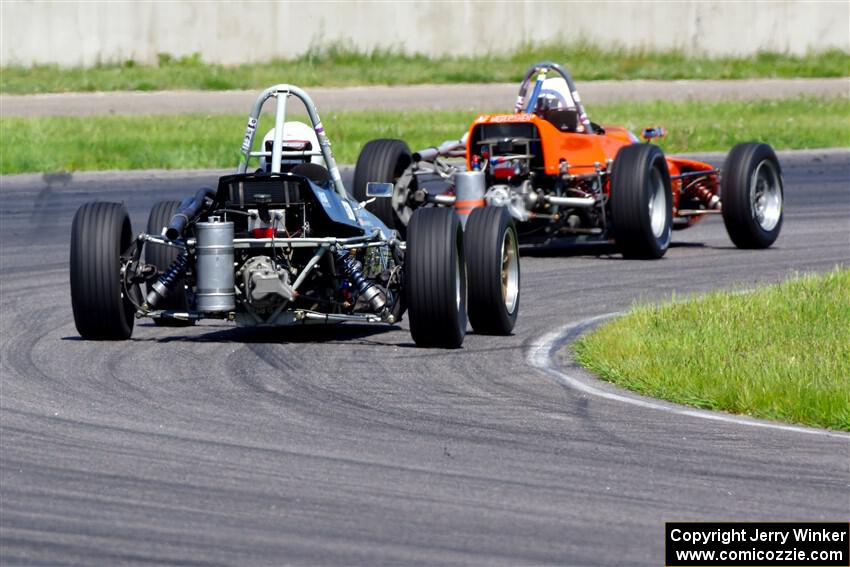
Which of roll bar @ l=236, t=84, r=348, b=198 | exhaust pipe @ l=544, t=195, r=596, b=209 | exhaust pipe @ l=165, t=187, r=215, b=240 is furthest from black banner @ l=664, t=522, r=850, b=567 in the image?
exhaust pipe @ l=544, t=195, r=596, b=209

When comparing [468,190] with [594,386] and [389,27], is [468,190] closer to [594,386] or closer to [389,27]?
[594,386]

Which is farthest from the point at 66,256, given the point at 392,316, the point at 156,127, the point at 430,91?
the point at 430,91

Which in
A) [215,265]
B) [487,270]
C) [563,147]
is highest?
[563,147]

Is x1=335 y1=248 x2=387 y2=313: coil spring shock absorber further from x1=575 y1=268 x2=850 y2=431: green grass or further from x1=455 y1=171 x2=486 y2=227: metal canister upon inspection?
x1=455 y1=171 x2=486 y2=227: metal canister

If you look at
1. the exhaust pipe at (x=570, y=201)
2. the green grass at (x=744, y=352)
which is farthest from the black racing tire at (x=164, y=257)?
the exhaust pipe at (x=570, y=201)

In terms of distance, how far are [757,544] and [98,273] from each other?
568 cm

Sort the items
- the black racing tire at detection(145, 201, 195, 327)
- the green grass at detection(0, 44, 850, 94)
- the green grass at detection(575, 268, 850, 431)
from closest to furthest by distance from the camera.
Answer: the green grass at detection(575, 268, 850, 431) → the black racing tire at detection(145, 201, 195, 327) → the green grass at detection(0, 44, 850, 94)

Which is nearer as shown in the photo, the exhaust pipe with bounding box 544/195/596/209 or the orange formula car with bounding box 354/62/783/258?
the orange formula car with bounding box 354/62/783/258

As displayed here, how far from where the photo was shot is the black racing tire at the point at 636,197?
15.5 meters

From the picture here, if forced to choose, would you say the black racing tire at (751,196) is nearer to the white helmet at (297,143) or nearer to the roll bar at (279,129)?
the white helmet at (297,143)

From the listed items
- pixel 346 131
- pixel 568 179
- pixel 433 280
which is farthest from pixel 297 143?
pixel 346 131

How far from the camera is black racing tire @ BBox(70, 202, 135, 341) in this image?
11133 mm

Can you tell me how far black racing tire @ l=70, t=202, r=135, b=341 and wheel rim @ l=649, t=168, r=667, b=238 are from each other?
6.28 m

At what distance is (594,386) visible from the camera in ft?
32.3
